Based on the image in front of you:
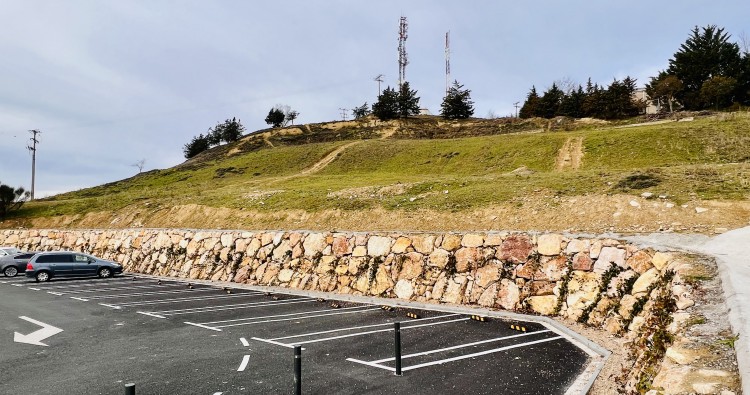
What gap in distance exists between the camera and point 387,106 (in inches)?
3467

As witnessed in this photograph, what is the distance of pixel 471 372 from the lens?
8.86m

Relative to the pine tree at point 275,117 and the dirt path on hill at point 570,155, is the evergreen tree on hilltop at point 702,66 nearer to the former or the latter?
the dirt path on hill at point 570,155

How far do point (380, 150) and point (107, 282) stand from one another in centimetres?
4059

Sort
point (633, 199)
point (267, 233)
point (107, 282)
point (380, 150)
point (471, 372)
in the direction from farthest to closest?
point (380, 150)
point (107, 282)
point (267, 233)
point (633, 199)
point (471, 372)

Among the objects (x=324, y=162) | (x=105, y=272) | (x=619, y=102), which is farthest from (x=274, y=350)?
(x=619, y=102)

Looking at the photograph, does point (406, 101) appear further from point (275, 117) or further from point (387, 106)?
point (275, 117)

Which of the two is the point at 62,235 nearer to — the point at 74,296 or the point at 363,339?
the point at 74,296

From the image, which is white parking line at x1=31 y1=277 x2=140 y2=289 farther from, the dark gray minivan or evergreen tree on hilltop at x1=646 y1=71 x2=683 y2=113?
evergreen tree on hilltop at x1=646 y1=71 x2=683 y2=113

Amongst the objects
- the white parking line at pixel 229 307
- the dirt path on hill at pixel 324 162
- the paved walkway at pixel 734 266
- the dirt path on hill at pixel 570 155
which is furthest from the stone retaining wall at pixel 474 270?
the dirt path on hill at pixel 324 162

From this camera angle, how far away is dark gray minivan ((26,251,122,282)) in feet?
80.1

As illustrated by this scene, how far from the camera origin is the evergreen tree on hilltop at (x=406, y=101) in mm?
89119

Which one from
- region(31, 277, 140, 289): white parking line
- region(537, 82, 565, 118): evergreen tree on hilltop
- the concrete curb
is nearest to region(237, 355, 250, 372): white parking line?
the concrete curb

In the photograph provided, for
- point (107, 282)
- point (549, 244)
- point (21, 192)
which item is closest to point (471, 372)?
point (549, 244)

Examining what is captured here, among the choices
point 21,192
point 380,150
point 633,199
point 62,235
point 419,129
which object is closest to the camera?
point 633,199
